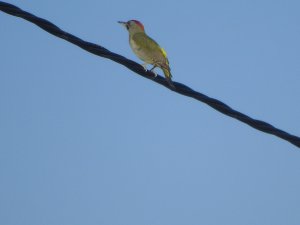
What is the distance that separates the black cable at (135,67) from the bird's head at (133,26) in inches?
136

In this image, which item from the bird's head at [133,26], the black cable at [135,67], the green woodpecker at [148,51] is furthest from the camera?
the bird's head at [133,26]

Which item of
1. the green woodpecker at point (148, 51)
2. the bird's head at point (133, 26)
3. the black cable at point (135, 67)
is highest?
the bird's head at point (133, 26)

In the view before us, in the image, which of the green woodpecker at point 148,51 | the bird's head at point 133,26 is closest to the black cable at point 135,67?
the green woodpecker at point 148,51

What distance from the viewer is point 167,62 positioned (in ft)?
20.4

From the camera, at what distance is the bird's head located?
23.8 feet

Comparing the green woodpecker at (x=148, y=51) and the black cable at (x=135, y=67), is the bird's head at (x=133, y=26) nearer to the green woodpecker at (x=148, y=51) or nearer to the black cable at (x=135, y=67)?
the green woodpecker at (x=148, y=51)

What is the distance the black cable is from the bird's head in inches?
136

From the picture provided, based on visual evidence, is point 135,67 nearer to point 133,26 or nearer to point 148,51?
point 148,51

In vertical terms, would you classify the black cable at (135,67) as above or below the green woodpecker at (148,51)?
below

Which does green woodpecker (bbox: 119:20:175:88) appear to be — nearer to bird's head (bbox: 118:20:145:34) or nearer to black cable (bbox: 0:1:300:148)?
bird's head (bbox: 118:20:145:34)

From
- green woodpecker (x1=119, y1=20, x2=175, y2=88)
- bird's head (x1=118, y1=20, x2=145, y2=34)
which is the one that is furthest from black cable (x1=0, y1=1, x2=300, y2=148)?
bird's head (x1=118, y1=20, x2=145, y2=34)

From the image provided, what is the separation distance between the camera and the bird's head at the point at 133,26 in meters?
7.27

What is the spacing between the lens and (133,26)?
7.43 meters

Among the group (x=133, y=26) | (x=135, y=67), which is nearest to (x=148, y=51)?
(x=133, y=26)
